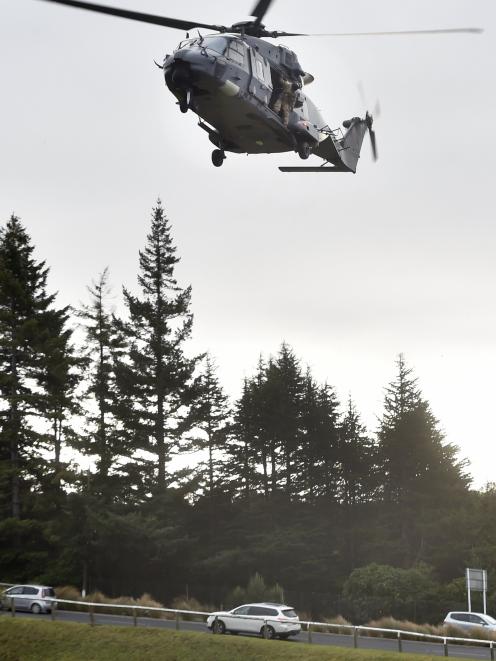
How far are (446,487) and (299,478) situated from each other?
1170 centimetres

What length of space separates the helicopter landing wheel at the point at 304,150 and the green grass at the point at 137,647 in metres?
16.2

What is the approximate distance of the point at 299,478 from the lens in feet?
238

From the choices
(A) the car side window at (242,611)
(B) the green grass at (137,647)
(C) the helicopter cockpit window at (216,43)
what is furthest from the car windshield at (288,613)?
(C) the helicopter cockpit window at (216,43)

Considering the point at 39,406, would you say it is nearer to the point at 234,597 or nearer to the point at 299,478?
the point at 234,597

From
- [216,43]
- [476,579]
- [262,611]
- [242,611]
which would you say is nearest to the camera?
[216,43]

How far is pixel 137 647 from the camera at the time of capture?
32094mm

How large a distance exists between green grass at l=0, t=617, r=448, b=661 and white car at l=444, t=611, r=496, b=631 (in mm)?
9931

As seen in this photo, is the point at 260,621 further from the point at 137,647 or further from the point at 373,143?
the point at 373,143

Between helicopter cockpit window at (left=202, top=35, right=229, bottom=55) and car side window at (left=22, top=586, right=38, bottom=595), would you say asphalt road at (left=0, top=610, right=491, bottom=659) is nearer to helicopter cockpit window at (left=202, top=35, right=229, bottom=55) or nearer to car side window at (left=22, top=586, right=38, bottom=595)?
car side window at (left=22, top=586, right=38, bottom=595)

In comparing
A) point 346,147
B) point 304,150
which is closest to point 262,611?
point 304,150

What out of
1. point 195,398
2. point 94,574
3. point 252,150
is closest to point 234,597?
point 94,574

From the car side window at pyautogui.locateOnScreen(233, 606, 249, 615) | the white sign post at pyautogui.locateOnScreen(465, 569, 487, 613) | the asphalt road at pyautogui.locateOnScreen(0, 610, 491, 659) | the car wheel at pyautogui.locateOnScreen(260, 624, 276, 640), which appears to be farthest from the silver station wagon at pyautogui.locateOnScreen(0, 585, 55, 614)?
the white sign post at pyautogui.locateOnScreen(465, 569, 487, 613)

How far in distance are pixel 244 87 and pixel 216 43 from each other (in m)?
1.46

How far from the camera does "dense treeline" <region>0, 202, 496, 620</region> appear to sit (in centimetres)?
5431
